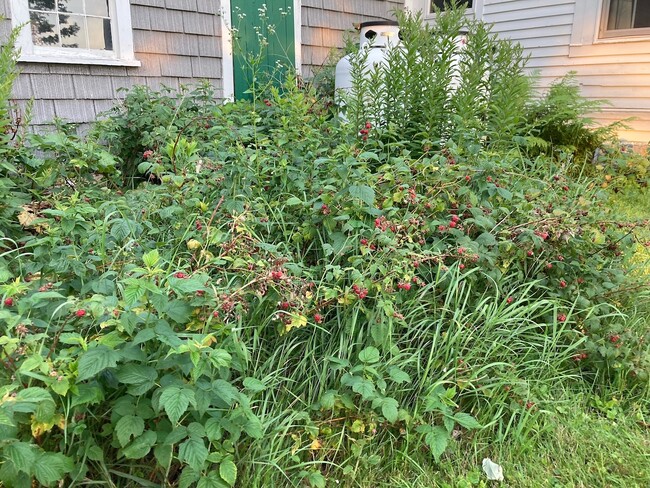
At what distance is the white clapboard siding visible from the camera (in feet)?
19.1

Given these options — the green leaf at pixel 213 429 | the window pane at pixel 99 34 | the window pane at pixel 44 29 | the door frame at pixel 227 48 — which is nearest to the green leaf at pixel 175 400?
the green leaf at pixel 213 429

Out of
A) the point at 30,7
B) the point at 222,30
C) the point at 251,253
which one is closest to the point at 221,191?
the point at 251,253

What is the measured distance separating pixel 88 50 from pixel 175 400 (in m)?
3.82

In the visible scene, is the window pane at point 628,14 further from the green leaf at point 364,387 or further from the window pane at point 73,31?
the green leaf at point 364,387

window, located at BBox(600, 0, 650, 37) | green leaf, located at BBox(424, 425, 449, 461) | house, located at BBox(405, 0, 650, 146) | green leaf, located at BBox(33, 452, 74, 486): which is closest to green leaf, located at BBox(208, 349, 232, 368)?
green leaf, located at BBox(33, 452, 74, 486)

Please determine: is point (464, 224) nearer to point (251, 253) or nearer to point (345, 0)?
point (251, 253)

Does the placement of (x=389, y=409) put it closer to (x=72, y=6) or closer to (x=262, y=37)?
(x=72, y=6)

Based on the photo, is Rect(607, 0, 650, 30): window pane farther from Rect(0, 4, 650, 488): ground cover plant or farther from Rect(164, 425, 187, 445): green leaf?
Rect(164, 425, 187, 445): green leaf

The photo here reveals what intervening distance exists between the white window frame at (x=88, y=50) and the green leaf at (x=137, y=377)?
3322 millimetres

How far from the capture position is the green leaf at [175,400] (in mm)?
1145

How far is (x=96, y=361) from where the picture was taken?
1.18 meters

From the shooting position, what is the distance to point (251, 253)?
72.6 inches

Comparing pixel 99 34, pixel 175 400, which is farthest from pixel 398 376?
pixel 99 34

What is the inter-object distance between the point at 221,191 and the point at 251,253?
1.64ft
